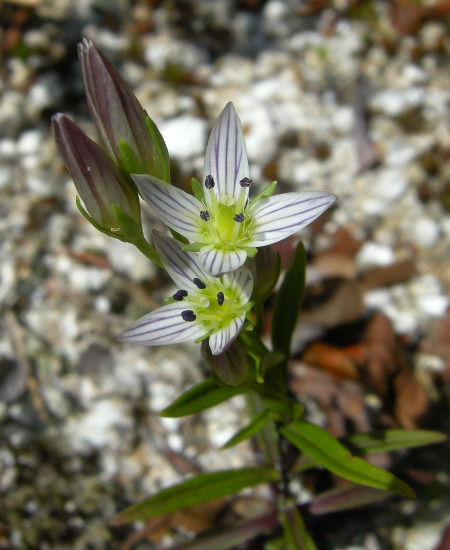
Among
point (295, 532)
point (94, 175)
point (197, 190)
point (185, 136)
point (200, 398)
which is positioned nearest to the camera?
point (94, 175)

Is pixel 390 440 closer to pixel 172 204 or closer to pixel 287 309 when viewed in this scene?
pixel 287 309

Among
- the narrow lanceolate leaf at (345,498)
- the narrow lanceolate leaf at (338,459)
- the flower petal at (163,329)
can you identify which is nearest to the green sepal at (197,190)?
the flower petal at (163,329)

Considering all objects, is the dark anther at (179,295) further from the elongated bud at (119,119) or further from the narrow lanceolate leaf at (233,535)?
the narrow lanceolate leaf at (233,535)

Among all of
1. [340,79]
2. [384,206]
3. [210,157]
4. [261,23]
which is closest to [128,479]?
[210,157]

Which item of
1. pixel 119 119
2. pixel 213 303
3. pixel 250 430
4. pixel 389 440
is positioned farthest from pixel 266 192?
pixel 389 440

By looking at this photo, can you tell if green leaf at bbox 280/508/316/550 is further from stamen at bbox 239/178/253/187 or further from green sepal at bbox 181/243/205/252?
stamen at bbox 239/178/253/187

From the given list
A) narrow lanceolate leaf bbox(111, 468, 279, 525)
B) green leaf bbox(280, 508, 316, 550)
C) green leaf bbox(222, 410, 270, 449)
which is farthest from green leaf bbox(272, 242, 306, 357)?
green leaf bbox(280, 508, 316, 550)
